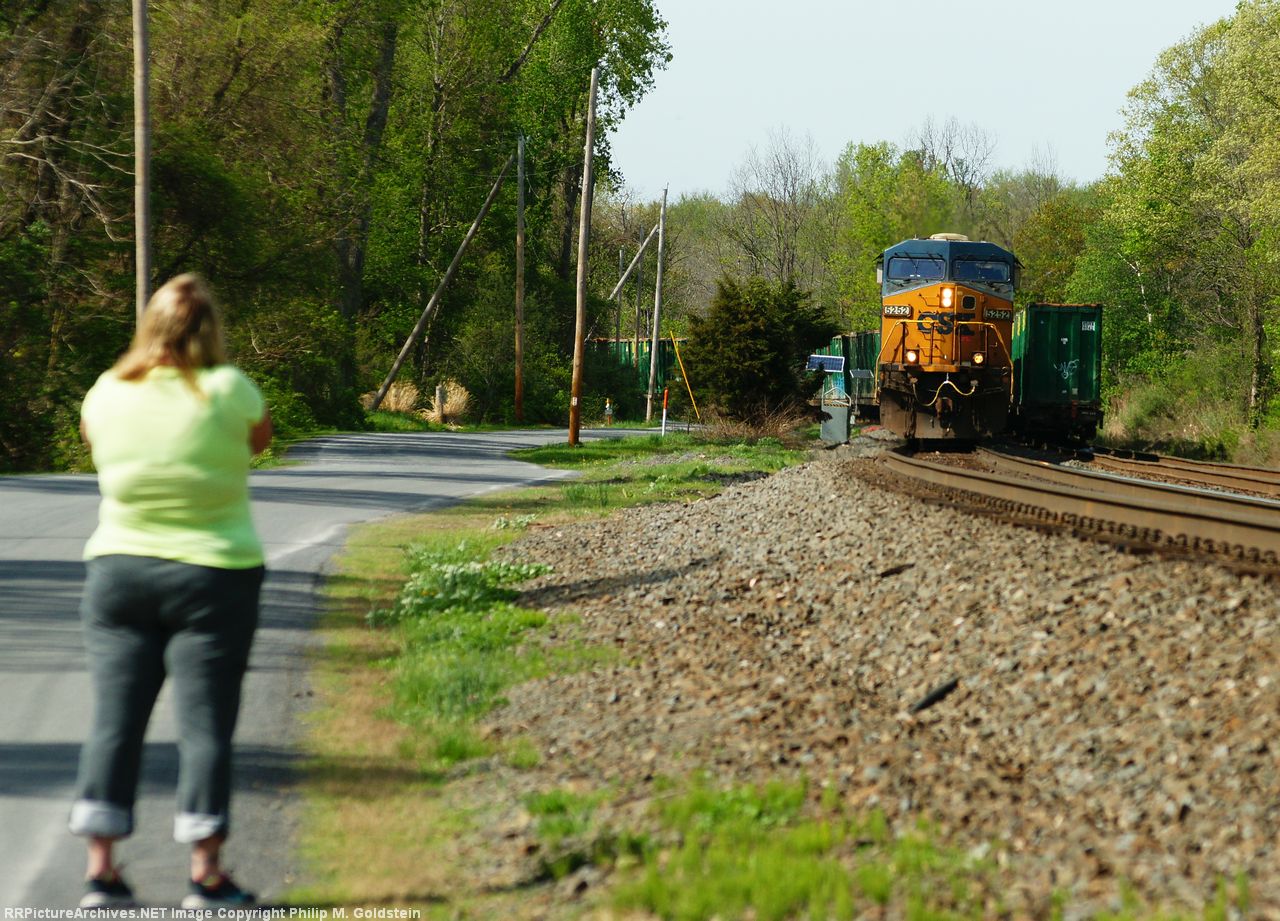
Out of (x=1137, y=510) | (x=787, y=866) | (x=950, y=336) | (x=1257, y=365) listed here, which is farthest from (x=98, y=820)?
(x=1257, y=365)

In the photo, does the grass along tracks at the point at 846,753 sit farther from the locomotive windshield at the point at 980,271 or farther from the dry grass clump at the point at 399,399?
the dry grass clump at the point at 399,399

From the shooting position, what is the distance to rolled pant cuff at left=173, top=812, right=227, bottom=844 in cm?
449

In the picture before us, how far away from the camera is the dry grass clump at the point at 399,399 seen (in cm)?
4712

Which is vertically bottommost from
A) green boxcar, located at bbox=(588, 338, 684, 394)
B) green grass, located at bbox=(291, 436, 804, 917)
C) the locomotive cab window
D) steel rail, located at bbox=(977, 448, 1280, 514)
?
green grass, located at bbox=(291, 436, 804, 917)

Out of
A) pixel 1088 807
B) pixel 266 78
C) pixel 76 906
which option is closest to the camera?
pixel 76 906

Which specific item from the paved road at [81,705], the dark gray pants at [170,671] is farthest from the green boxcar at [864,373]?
the dark gray pants at [170,671]

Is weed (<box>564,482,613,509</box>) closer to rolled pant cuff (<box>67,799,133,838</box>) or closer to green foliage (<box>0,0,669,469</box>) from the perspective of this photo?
green foliage (<box>0,0,669,469</box>)

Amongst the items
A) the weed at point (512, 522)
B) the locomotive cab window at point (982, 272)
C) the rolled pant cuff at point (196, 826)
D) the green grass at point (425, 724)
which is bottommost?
the green grass at point (425, 724)

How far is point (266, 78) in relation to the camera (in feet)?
101

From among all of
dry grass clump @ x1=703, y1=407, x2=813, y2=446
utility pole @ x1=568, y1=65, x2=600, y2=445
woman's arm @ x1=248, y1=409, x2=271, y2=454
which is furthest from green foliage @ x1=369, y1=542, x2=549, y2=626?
dry grass clump @ x1=703, y1=407, x2=813, y2=446

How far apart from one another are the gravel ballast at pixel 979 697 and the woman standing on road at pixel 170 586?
181 centimetres

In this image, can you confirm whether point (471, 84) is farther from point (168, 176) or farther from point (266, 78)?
point (168, 176)

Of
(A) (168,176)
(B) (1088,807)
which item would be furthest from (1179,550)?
(A) (168,176)

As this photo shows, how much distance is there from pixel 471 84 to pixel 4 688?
5035 cm
